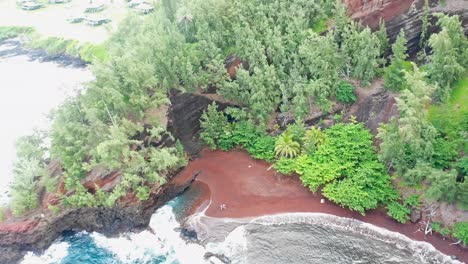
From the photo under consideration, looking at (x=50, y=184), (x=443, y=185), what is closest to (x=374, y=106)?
(x=443, y=185)

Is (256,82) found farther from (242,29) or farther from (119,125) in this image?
(119,125)

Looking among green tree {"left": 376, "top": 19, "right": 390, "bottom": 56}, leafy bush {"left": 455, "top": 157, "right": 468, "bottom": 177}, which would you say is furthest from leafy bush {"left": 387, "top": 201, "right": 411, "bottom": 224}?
green tree {"left": 376, "top": 19, "right": 390, "bottom": 56}

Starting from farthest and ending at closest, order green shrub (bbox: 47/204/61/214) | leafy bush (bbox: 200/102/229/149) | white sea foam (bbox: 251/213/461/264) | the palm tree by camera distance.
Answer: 1. leafy bush (bbox: 200/102/229/149)
2. the palm tree
3. green shrub (bbox: 47/204/61/214)
4. white sea foam (bbox: 251/213/461/264)

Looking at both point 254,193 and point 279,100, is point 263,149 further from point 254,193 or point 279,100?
point 279,100

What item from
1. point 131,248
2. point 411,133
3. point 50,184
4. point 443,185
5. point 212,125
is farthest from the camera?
point 212,125

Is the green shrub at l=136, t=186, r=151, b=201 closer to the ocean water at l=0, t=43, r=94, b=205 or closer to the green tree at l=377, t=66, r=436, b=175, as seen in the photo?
the ocean water at l=0, t=43, r=94, b=205

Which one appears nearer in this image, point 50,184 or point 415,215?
point 415,215
